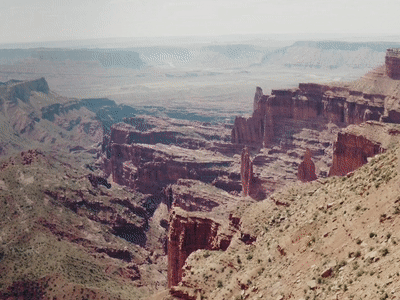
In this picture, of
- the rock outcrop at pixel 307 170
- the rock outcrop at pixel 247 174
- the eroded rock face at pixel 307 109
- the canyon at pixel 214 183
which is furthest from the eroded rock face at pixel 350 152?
the eroded rock face at pixel 307 109

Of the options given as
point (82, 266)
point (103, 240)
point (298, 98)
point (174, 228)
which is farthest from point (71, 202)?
point (298, 98)

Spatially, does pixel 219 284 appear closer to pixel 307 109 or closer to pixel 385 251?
pixel 385 251

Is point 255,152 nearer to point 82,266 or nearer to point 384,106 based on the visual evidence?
point 384,106

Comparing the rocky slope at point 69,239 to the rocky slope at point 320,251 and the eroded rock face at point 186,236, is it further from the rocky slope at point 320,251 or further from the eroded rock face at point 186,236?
the rocky slope at point 320,251

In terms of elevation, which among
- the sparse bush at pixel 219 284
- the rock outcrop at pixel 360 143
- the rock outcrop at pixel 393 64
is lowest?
the sparse bush at pixel 219 284

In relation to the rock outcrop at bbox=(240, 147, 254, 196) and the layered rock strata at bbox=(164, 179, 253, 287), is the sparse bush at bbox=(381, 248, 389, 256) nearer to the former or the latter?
the layered rock strata at bbox=(164, 179, 253, 287)

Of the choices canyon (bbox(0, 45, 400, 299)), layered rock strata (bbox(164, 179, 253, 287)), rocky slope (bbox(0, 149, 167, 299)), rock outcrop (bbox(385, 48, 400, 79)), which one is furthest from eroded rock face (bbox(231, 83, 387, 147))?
layered rock strata (bbox(164, 179, 253, 287))

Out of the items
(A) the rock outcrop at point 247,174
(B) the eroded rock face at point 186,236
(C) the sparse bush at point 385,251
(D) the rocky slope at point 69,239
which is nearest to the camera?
(C) the sparse bush at point 385,251
